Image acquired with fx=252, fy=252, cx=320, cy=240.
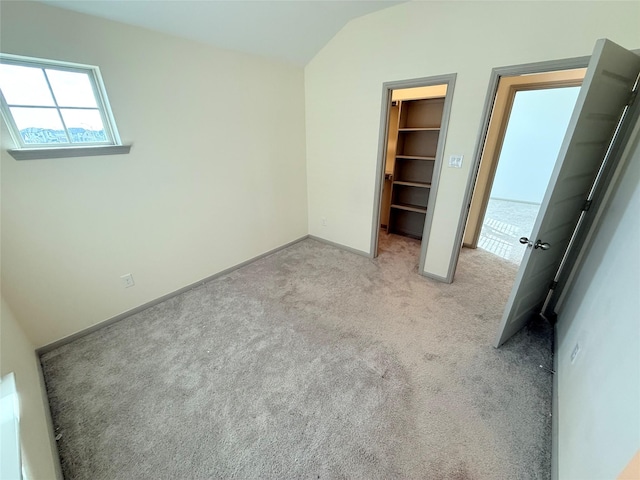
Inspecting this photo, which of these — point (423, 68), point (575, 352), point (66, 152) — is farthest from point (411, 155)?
point (66, 152)

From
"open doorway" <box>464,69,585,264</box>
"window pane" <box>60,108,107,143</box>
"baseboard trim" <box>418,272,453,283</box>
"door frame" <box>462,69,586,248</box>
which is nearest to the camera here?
"window pane" <box>60,108,107,143</box>

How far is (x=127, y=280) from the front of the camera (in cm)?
225

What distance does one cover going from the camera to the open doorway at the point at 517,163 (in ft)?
9.96

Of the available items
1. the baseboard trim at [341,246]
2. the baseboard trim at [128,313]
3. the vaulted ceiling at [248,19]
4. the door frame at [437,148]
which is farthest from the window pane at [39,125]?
the baseboard trim at [341,246]

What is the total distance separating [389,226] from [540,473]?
10.6 ft

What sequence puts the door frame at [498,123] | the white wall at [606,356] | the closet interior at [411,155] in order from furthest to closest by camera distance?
1. the closet interior at [411,155]
2. the door frame at [498,123]
3. the white wall at [606,356]

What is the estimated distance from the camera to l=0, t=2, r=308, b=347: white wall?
65.8 inches

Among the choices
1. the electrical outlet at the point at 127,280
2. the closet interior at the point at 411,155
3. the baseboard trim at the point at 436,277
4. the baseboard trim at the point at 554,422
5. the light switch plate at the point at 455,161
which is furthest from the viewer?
the closet interior at the point at 411,155

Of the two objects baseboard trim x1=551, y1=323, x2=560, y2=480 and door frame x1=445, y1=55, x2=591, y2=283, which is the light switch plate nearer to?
door frame x1=445, y1=55, x2=591, y2=283

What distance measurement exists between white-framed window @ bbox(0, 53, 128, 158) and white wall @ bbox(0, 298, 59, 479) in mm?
1161

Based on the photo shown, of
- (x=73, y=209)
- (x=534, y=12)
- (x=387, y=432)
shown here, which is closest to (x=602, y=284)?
(x=387, y=432)

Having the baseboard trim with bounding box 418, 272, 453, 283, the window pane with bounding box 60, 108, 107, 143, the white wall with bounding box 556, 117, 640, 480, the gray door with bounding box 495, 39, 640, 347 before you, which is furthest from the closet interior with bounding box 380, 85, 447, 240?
the window pane with bounding box 60, 108, 107, 143

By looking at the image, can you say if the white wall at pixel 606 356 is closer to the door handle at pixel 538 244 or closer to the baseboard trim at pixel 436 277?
the door handle at pixel 538 244

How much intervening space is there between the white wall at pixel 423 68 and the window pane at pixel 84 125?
220 centimetres
